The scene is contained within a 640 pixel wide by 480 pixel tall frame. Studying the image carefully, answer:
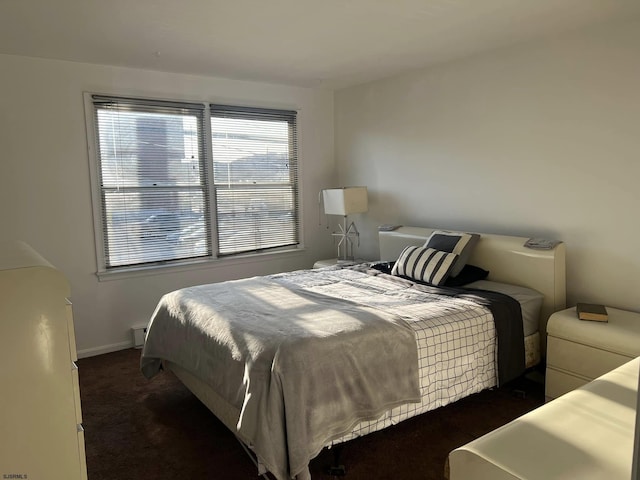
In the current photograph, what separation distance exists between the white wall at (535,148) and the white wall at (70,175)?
1.81 m

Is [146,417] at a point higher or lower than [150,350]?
lower

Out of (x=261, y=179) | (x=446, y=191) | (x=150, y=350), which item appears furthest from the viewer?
(x=261, y=179)

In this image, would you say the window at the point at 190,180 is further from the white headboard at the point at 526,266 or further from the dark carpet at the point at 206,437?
the white headboard at the point at 526,266

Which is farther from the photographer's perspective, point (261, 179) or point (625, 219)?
point (261, 179)

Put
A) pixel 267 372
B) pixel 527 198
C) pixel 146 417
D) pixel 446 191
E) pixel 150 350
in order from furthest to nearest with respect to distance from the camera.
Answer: pixel 446 191 < pixel 527 198 < pixel 150 350 < pixel 146 417 < pixel 267 372

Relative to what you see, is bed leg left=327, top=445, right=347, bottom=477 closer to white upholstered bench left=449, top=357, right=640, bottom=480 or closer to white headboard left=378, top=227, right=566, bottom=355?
white upholstered bench left=449, top=357, right=640, bottom=480

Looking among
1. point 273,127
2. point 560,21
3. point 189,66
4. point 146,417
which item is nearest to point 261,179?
point 273,127

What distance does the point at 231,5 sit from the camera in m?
2.69

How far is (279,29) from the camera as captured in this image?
3.13 metres

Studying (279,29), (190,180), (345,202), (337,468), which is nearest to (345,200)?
(345,202)

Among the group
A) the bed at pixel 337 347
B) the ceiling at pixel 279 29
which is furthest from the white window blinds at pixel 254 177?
the bed at pixel 337 347

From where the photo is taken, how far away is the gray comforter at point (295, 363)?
6.86 ft

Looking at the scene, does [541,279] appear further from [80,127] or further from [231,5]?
[80,127]

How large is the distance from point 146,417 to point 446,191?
9.86 ft
